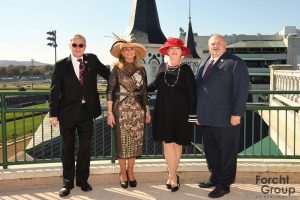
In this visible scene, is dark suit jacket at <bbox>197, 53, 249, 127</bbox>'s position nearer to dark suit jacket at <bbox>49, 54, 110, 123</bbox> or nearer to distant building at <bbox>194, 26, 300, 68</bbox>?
dark suit jacket at <bbox>49, 54, 110, 123</bbox>

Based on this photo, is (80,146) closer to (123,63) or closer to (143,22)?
(123,63)

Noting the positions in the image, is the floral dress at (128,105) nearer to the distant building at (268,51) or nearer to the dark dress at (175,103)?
the dark dress at (175,103)

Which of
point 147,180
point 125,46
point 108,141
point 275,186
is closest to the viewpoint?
point 125,46

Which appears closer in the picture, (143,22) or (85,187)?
(85,187)

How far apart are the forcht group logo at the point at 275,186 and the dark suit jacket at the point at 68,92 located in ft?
7.58

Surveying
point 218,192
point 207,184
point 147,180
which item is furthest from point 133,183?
point 218,192

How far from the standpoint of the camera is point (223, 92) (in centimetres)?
356

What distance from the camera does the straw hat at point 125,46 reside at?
149 inches

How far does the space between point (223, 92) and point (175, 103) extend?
55cm

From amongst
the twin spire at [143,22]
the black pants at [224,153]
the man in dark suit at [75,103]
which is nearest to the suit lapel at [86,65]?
the man in dark suit at [75,103]

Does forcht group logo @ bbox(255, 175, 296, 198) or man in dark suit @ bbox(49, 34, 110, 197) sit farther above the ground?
man in dark suit @ bbox(49, 34, 110, 197)

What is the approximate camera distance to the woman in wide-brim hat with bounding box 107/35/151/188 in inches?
150

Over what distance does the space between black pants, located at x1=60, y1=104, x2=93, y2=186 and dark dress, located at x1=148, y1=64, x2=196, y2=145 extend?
2.77 feet

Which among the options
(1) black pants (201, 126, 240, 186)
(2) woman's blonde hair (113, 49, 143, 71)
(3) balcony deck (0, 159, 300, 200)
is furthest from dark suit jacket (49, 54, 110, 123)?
(1) black pants (201, 126, 240, 186)
